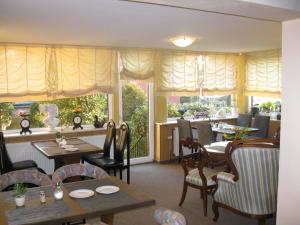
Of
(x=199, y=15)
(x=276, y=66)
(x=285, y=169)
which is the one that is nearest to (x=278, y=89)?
(x=276, y=66)

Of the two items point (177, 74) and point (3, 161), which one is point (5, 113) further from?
point (177, 74)

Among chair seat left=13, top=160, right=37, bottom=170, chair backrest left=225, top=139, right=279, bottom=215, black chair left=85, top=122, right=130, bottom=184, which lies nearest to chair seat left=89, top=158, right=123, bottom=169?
black chair left=85, top=122, right=130, bottom=184

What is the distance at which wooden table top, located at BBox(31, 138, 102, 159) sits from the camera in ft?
14.9

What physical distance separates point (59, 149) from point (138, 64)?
2486 mm

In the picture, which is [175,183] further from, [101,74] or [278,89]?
[278,89]

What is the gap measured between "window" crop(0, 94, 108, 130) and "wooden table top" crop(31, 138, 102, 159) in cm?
65

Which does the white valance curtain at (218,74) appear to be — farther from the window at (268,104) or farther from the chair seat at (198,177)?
the chair seat at (198,177)

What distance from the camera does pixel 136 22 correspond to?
156 inches

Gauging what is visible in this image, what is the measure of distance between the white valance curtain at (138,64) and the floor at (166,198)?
5.83 ft

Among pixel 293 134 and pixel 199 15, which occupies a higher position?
pixel 199 15

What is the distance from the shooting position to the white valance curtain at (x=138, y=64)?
6.39 m

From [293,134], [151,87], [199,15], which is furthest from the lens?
[151,87]

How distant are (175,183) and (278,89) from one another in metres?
3.33

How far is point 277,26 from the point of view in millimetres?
4340
